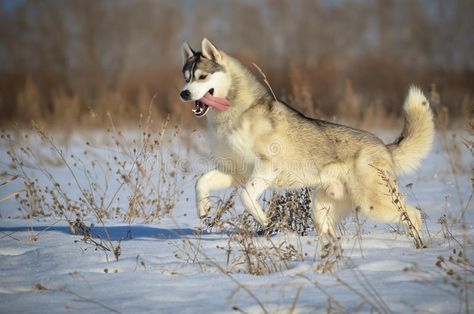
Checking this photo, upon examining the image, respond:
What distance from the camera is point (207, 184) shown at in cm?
459

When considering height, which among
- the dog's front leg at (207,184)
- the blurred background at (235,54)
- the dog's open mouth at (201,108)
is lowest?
the dog's front leg at (207,184)

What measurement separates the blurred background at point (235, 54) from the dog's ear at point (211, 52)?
229 cm

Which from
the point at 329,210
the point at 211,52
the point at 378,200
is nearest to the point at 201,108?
the point at 211,52

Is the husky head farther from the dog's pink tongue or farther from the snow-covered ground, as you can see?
the snow-covered ground

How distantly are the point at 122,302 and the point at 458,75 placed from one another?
18026 millimetres

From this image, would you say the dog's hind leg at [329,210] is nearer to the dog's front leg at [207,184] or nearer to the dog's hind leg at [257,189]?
the dog's hind leg at [257,189]

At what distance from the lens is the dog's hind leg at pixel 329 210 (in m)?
4.65

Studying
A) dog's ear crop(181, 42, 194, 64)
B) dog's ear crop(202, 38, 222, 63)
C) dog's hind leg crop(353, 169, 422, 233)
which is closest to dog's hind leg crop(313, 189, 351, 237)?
dog's hind leg crop(353, 169, 422, 233)

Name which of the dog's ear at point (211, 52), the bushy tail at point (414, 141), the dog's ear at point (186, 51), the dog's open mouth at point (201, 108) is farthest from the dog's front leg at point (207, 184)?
the bushy tail at point (414, 141)

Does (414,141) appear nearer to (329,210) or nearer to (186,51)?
(329,210)

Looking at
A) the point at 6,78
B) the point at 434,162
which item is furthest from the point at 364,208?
the point at 6,78

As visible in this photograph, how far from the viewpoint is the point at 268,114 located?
4711mm

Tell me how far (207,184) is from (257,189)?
0.44m

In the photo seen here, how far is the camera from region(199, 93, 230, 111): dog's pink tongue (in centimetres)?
471
